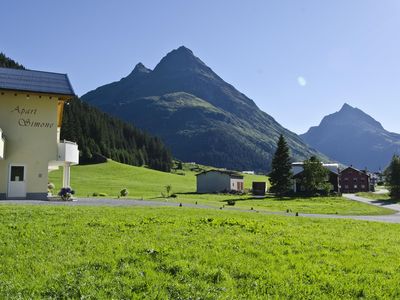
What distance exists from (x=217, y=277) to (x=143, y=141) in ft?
528

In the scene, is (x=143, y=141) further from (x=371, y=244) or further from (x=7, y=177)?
(x=371, y=244)

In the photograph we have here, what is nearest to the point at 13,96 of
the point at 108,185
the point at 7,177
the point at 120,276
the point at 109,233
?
the point at 7,177

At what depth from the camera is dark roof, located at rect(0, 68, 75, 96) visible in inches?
1316

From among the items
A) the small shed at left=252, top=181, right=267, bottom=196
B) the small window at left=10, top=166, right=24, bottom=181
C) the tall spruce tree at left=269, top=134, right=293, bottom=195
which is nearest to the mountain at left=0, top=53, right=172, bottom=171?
the small shed at left=252, top=181, right=267, bottom=196

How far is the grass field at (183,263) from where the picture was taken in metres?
8.73

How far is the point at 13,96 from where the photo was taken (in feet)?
110

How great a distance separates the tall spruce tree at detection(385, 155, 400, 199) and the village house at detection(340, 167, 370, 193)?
46697 millimetres

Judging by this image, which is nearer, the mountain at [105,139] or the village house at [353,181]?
the mountain at [105,139]

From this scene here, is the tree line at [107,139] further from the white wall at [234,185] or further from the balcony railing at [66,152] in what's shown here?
the balcony railing at [66,152]

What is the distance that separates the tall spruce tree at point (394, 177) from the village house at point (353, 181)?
46697 millimetres

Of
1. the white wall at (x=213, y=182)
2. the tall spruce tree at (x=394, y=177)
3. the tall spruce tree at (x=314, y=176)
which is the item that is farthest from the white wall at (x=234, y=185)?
the tall spruce tree at (x=394, y=177)

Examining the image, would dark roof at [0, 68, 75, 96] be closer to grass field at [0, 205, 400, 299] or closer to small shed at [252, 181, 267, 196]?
grass field at [0, 205, 400, 299]

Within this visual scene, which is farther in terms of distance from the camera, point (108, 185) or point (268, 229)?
point (108, 185)

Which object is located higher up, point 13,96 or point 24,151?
point 13,96
